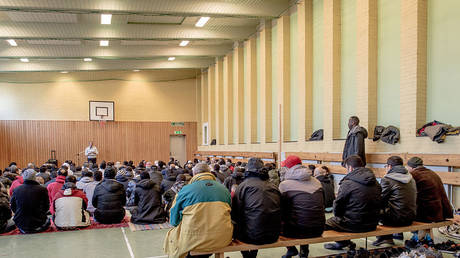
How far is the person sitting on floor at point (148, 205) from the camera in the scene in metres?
8.14

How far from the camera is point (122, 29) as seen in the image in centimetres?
1555

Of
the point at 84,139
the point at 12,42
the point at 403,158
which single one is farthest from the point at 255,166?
the point at 84,139

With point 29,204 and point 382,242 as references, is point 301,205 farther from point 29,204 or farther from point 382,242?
point 29,204

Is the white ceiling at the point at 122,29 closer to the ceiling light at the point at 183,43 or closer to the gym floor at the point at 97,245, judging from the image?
the ceiling light at the point at 183,43

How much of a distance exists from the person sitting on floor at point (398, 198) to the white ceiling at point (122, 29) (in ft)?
30.9

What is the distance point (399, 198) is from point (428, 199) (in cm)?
76

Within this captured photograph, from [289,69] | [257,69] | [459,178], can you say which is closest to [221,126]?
[257,69]

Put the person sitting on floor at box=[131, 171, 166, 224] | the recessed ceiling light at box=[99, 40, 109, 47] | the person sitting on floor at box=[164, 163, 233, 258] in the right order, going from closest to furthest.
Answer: the person sitting on floor at box=[164, 163, 233, 258], the person sitting on floor at box=[131, 171, 166, 224], the recessed ceiling light at box=[99, 40, 109, 47]

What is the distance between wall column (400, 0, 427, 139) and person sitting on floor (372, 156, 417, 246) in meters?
3.53

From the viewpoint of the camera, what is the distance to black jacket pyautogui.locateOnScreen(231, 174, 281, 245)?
4512mm

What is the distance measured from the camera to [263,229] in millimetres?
4531

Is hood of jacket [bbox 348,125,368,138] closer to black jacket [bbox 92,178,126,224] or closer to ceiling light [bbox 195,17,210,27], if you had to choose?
black jacket [bbox 92,178,126,224]

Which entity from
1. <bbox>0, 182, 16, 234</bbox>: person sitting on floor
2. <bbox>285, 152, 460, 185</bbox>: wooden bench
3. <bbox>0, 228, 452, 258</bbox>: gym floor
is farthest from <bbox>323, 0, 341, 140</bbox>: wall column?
<bbox>0, 182, 16, 234</bbox>: person sitting on floor

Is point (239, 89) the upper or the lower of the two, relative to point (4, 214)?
upper
